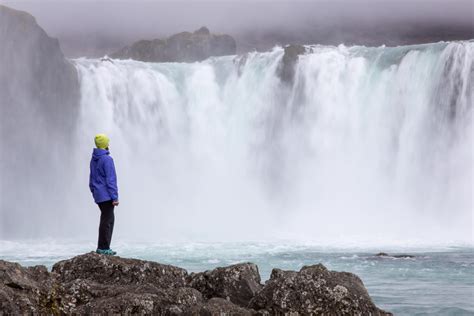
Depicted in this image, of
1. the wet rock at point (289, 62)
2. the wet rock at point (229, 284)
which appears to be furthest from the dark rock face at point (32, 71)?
the wet rock at point (229, 284)

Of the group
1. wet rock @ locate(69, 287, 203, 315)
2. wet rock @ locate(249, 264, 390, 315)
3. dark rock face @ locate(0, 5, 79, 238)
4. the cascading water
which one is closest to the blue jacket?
wet rock @ locate(69, 287, 203, 315)

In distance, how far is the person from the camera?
1329 centimetres

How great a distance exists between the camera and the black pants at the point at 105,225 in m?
13.2

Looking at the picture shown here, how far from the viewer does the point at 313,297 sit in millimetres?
10805

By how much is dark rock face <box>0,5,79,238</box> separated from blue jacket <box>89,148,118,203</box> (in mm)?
44021

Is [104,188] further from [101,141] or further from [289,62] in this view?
[289,62]

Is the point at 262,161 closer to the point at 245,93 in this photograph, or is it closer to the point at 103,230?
the point at 245,93

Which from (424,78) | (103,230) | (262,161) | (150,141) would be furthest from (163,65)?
(103,230)

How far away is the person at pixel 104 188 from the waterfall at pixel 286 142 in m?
33.3

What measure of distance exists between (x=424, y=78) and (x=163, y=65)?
1993cm

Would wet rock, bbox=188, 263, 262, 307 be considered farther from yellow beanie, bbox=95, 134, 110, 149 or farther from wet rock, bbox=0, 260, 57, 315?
yellow beanie, bbox=95, 134, 110, 149

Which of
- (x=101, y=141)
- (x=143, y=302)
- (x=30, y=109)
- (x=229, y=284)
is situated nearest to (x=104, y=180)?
(x=101, y=141)

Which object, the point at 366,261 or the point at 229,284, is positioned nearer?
the point at 229,284

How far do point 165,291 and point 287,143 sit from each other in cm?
4744
